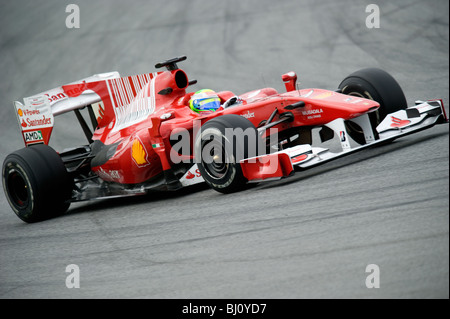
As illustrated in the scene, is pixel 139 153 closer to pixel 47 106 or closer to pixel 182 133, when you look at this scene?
pixel 182 133

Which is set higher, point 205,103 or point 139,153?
point 205,103

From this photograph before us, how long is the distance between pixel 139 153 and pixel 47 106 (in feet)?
5.51

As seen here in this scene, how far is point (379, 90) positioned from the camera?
677 cm

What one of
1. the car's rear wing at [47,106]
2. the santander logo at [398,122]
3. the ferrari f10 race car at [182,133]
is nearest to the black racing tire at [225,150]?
the ferrari f10 race car at [182,133]

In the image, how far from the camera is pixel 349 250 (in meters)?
3.91

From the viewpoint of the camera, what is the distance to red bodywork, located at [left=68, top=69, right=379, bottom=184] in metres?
6.36

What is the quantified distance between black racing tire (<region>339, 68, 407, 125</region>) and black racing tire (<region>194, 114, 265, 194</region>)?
147cm

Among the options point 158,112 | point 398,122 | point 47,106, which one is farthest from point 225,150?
point 47,106

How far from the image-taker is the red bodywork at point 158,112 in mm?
6355

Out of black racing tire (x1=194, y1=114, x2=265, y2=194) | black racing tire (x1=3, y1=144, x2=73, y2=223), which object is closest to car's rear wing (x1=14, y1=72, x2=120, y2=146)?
black racing tire (x1=3, y1=144, x2=73, y2=223)

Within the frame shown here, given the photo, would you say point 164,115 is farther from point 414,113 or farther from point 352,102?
point 414,113

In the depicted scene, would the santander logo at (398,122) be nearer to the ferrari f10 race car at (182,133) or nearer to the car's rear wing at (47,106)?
the ferrari f10 race car at (182,133)

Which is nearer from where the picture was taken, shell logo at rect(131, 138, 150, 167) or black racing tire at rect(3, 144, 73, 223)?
shell logo at rect(131, 138, 150, 167)

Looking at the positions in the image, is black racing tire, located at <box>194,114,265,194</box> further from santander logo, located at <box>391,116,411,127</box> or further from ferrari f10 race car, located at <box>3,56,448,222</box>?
santander logo, located at <box>391,116,411,127</box>
